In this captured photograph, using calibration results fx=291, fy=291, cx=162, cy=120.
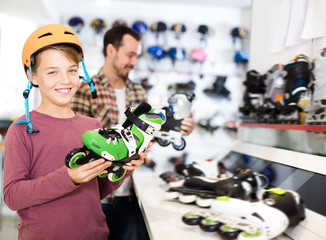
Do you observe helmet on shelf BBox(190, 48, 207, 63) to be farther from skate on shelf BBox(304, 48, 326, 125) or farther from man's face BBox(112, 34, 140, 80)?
skate on shelf BBox(304, 48, 326, 125)

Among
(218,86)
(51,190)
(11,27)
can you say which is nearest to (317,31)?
(51,190)

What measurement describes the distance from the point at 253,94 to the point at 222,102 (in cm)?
238

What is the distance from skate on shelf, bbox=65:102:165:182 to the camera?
0.76 m

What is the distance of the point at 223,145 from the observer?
13.8 feet

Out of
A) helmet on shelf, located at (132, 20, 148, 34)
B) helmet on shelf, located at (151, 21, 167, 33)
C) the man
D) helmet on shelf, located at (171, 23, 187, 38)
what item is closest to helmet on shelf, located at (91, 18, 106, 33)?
helmet on shelf, located at (132, 20, 148, 34)

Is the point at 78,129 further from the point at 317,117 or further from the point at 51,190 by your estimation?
the point at 317,117

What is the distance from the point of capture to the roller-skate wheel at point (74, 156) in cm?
74

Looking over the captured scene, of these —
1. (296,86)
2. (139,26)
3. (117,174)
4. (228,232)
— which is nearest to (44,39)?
(117,174)

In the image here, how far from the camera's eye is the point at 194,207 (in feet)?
3.62

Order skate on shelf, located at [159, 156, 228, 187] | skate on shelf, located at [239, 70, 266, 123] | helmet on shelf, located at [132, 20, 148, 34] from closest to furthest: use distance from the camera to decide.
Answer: skate on shelf, located at [159, 156, 228, 187] → skate on shelf, located at [239, 70, 266, 123] → helmet on shelf, located at [132, 20, 148, 34]

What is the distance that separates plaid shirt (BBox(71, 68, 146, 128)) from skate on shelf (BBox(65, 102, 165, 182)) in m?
0.66

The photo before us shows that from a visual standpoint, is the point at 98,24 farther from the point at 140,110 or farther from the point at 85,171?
the point at 85,171

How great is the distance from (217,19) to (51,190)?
4.16 m

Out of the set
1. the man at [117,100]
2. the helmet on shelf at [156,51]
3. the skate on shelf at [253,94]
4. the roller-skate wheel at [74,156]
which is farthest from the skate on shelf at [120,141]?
the helmet on shelf at [156,51]
